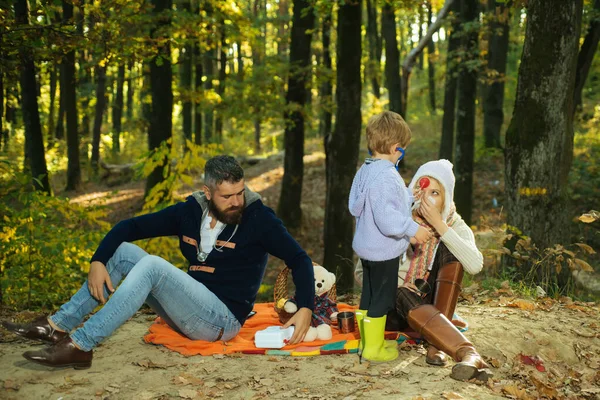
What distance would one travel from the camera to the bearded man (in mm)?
4305

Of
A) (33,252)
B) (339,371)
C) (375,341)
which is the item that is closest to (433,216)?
(375,341)

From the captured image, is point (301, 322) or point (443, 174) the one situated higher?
point (443, 174)

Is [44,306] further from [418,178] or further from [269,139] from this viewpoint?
[269,139]

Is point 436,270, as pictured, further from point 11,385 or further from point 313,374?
point 11,385

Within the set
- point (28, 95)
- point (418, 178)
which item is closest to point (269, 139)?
point (28, 95)

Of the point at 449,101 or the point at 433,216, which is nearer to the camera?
the point at 433,216

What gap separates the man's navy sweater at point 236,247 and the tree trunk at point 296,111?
8827 millimetres

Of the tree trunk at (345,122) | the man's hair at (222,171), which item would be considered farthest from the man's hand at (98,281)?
the tree trunk at (345,122)

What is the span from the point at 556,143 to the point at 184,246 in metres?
4.63

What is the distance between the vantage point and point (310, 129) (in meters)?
14.5

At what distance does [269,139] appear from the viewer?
33.9m

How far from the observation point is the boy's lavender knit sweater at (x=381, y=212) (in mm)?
4215

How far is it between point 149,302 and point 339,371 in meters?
1.57

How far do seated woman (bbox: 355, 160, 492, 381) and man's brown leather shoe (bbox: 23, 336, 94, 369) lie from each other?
223cm
